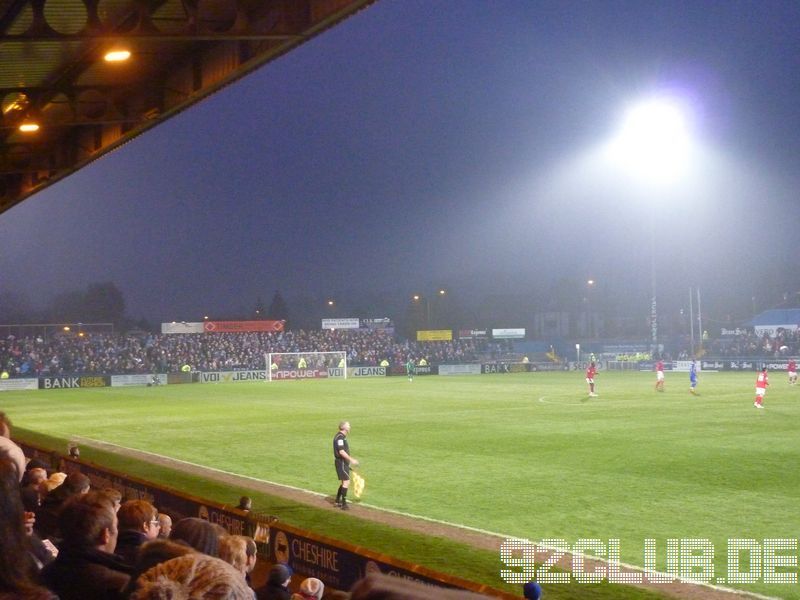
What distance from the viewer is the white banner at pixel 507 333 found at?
352ft

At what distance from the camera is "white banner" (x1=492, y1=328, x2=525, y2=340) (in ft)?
352

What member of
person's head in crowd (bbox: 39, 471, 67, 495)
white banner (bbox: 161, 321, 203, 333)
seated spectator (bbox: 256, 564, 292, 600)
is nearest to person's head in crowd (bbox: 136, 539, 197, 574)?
seated spectator (bbox: 256, 564, 292, 600)

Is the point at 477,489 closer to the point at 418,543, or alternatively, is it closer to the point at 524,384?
the point at 418,543

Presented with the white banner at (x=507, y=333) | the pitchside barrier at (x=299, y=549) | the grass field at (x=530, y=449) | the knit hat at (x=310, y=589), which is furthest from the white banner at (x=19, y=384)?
the knit hat at (x=310, y=589)

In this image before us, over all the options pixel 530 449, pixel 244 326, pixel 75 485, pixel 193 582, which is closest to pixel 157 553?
pixel 193 582

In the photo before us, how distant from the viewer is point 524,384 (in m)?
54.2

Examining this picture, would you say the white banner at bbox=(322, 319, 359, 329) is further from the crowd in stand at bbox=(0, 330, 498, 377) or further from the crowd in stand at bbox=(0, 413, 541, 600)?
the crowd in stand at bbox=(0, 413, 541, 600)

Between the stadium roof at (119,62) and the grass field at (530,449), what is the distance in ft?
23.6

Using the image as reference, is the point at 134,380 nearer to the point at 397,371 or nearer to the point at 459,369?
the point at 397,371

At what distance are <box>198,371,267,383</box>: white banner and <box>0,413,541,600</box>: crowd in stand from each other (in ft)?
207

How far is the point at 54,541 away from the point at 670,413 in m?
28.1

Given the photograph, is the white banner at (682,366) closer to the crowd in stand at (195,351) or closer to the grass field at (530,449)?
the crowd in stand at (195,351)

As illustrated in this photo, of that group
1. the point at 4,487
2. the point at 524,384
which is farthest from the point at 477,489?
the point at 524,384

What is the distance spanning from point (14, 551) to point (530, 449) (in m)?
21.6
